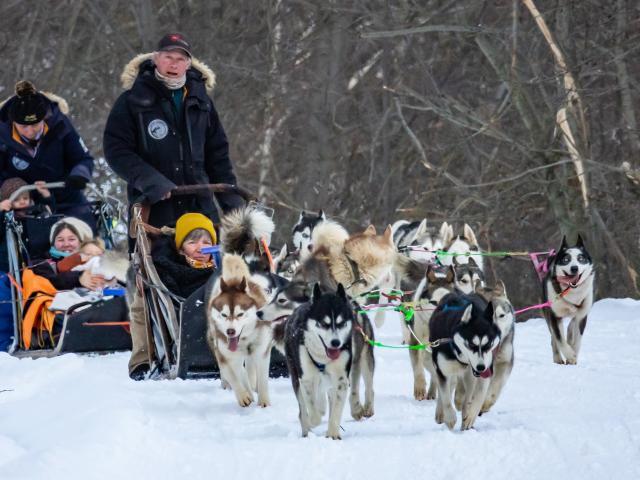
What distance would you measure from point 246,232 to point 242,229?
27mm

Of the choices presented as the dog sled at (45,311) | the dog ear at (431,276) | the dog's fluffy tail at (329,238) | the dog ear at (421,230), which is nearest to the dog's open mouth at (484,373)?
the dog ear at (431,276)

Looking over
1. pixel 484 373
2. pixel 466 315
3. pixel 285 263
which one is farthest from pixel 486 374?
pixel 285 263

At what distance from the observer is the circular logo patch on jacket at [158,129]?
6.70 m

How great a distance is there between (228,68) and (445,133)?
3317 millimetres

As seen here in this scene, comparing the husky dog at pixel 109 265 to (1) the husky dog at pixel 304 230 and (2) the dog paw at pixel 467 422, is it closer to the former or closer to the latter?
(1) the husky dog at pixel 304 230

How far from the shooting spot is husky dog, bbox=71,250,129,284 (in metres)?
8.28

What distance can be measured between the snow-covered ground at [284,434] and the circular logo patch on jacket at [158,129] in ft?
4.19

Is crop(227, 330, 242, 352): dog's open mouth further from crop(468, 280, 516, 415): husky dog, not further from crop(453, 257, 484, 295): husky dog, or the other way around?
crop(453, 257, 484, 295): husky dog

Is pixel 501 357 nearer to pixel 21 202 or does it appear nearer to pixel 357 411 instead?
pixel 357 411

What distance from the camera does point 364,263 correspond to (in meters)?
7.93

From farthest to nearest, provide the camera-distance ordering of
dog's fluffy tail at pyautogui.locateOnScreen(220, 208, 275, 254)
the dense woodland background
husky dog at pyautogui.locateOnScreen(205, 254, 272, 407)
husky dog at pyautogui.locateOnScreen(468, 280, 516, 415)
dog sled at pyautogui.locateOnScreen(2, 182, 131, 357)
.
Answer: the dense woodland background
dog sled at pyautogui.locateOnScreen(2, 182, 131, 357)
dog's fluffy tail at pyautogui.locateOnScreen(220, 208, 275, 254)
husky dog at pyautogui.locateOnScreen(205, 254, 272, 407)
husky dog at pyautogui.locateOnScreen(468, 280, 516, 415)

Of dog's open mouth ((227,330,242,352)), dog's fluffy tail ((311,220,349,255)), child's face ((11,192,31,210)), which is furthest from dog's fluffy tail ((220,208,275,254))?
child's face ((11,192,31,210))

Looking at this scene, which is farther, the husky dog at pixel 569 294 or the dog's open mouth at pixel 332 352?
the husky dog at pixel 569 294

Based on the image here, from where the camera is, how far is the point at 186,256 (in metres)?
6.59
